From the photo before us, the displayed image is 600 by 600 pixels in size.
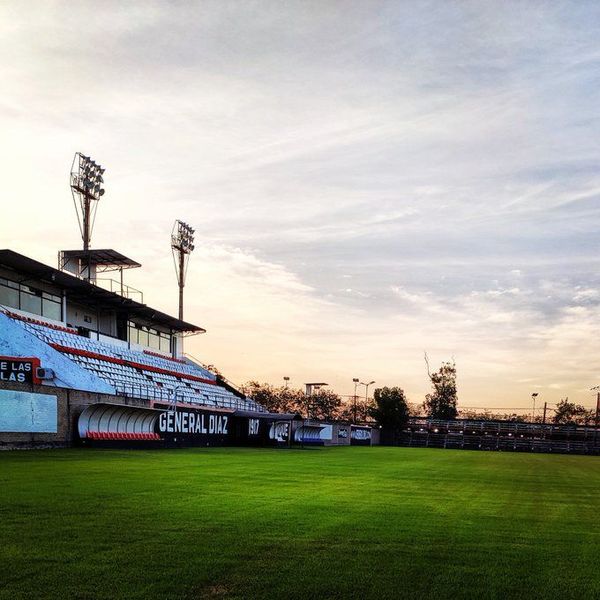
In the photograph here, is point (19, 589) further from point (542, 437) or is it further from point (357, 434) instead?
point (542, 437)

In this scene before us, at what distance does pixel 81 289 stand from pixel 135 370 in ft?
25.2

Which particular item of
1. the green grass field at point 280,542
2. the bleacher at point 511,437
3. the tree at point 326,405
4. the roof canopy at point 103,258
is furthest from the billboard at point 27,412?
the tree at point 326,405

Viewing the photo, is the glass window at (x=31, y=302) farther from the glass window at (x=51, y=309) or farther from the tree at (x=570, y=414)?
the tree at (x=570, y=414)

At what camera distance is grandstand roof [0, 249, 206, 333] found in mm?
41969

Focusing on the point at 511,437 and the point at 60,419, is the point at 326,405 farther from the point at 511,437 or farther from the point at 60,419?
the point at 60,419

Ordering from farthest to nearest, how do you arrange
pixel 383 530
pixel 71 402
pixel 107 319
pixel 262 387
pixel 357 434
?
pixel 262 387
pixel 357 434
pixel 107 319
pixel 71 402
pixel 383 530

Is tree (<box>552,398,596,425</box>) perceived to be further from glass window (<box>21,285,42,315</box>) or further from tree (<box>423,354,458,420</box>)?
glass window (<box>21,285,42,315</box>)

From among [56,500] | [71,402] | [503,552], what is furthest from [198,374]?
[503,552]

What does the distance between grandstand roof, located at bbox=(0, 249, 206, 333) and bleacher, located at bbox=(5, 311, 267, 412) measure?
10.8 ft

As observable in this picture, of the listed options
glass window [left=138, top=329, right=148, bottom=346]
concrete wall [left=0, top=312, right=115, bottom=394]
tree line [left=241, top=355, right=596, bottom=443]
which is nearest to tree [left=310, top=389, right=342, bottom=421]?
tree line [left=241, top=355, right=596, bottom=443]

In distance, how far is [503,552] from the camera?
8664 mm

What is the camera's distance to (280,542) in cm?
865

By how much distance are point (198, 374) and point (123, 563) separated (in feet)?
198

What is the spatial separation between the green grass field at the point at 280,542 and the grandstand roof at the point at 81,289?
28.7 metres
